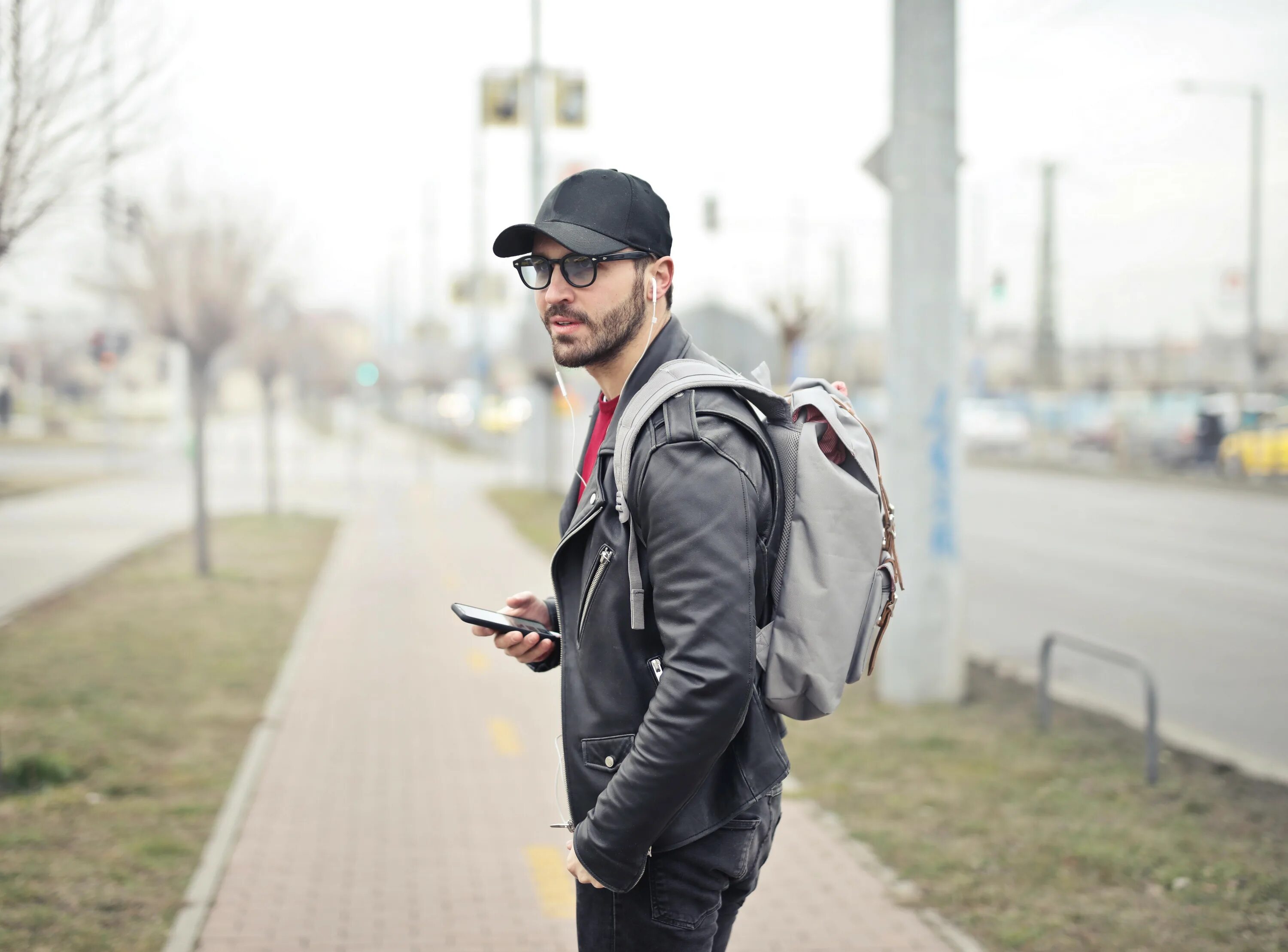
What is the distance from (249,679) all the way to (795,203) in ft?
96.9

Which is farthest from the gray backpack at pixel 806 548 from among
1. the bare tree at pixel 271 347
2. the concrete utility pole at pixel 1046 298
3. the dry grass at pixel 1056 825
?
the concrete utility pole at pixel 1046 298

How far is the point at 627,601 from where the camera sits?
2.09 m

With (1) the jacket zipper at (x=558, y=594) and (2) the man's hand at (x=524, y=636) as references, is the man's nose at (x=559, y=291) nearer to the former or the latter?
(1) the jacket zipper at (x=558, y=594)

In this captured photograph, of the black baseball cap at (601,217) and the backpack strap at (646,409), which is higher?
the black baseball cap at (601,217)

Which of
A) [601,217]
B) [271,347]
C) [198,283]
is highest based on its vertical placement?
[198,283]

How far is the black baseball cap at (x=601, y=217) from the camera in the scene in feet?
7.03

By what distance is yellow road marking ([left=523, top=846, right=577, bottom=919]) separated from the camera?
4414 mm

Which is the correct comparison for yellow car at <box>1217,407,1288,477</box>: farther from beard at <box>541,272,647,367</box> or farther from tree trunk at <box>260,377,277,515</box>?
beard at <box>541,272,647,367</box>

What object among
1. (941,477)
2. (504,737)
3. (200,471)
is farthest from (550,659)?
(200,471)

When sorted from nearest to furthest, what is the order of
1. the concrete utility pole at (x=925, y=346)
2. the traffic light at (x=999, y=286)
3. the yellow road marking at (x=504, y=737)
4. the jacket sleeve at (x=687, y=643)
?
the jacket sleeve at (x=687, y=643), the yellow road marking at (x=504, y=737), the concrete utility pole at (x=925, y=346), the traffic light at (x=999, y=286)

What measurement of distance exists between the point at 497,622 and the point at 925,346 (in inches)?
208

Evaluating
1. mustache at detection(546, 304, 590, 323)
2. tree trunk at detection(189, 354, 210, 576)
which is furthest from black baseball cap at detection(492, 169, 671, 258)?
tree trunk at detection(189, 354, 210, 576)

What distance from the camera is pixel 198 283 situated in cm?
1369

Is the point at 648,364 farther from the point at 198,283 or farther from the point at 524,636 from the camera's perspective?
the point at 198,283
